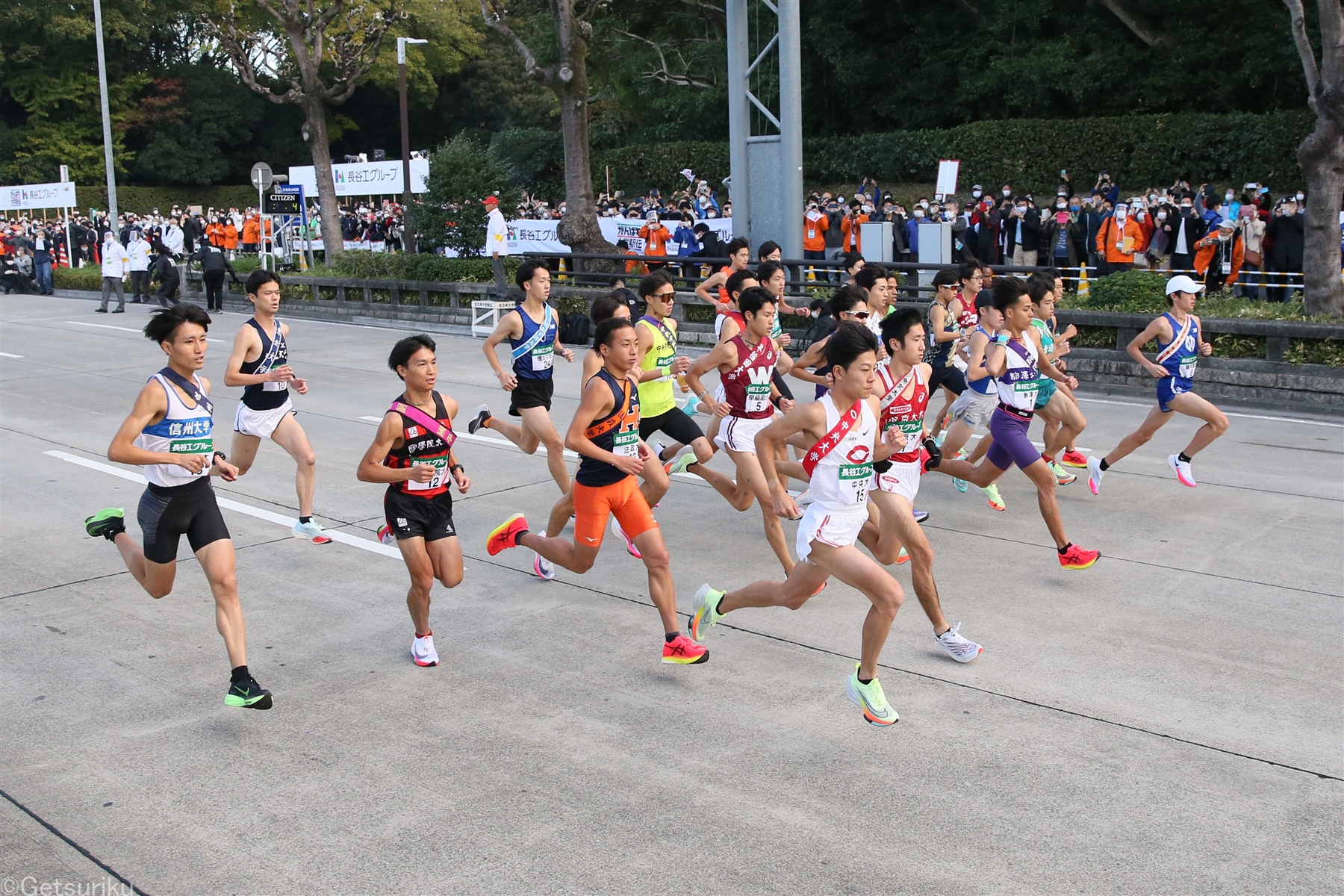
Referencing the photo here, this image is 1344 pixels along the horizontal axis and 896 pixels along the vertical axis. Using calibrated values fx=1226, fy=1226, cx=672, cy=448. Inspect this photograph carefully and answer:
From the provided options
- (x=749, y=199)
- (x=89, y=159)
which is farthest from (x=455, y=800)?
(x=89, y=159)

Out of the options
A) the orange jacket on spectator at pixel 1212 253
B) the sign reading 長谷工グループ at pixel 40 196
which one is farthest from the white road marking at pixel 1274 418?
the sign reading 長谷工グループ at pixel 40 196

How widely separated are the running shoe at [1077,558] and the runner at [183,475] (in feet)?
15.8

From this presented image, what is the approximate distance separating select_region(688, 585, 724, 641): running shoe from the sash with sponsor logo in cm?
111

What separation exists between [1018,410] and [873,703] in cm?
319

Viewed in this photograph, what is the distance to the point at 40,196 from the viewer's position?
Answer: 37.8m

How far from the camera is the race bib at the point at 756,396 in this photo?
7.98 meters

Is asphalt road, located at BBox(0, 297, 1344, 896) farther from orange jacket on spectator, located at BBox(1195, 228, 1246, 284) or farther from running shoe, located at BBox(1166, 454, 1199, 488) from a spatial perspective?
orange jacket on spectator, located at BBox(1195, 228, 1246, 284)

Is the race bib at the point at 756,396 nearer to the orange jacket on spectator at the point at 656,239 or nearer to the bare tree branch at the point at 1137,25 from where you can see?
the orange jacket on spectator at the point at 656,239

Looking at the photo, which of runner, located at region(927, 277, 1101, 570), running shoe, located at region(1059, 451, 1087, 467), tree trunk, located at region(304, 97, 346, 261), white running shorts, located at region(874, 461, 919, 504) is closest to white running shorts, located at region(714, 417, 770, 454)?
runner, located at region(927, 277, 1101, 570)

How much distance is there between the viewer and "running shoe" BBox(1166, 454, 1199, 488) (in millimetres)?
9766

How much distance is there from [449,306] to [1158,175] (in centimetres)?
1741

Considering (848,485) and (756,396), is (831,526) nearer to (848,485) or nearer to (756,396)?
(848,485)

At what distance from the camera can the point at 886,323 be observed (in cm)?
676

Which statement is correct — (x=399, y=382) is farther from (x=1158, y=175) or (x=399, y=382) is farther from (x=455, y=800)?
(x=1158, y=175)
